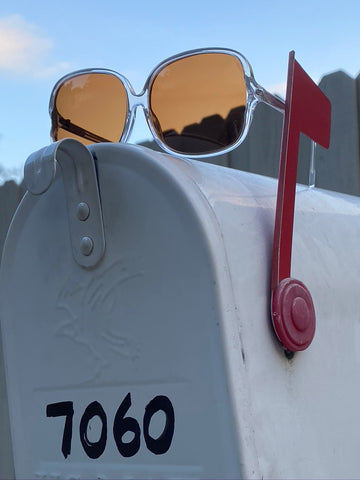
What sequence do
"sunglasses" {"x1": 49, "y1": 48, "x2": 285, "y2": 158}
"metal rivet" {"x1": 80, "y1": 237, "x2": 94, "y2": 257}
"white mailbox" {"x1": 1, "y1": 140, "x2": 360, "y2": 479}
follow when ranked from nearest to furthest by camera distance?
1. "white mailbox" {"x1": 1, "y1": 140, "x2": 360, "y2": 479}
2. "metal rivet" {"x1": 80, "y1": 237, "x2": 94, "y2": 257}
3. "sunglasses" {"x1": 49, "y1": 48, "x2": 285, "y2": 158}

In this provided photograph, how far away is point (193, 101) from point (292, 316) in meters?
0.35

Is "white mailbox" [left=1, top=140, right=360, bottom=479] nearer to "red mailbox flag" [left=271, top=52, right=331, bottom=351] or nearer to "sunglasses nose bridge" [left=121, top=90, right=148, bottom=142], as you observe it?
"red mailbox flag" [left=271, top=52, right=331, bottom=351]

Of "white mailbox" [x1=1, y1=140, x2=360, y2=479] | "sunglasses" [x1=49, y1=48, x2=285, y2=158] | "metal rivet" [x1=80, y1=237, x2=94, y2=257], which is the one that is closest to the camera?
"white mailbox" [x1=1, y1=140, x2=360, y2=479]

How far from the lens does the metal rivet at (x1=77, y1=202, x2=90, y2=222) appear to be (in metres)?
0.74

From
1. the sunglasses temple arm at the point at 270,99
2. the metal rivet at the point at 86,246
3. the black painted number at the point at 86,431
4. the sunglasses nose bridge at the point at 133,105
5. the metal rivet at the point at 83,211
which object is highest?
the sunglasses nose bridge at the point at 133,105

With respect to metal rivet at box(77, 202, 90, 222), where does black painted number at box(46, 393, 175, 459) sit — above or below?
below

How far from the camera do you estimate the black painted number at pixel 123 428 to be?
67 cm

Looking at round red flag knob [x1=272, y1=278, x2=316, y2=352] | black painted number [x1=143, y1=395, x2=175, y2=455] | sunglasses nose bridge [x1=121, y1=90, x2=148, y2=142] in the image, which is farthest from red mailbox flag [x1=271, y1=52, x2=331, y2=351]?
sunglasses nose bridge [x1=121, y1=90, x2=148, y2=142]

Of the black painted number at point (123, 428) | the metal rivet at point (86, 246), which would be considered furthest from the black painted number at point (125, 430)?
the metal rivet at point (86, 246)

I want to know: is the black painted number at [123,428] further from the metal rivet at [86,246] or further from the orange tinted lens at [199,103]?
the orange tinted lens at [199,103]

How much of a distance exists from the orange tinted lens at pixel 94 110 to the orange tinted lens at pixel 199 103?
7 centimetres

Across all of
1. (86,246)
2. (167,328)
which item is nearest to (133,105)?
(86,246)

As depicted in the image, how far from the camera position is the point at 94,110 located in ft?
3.21

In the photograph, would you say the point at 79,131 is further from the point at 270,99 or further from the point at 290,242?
the point at 290,242
